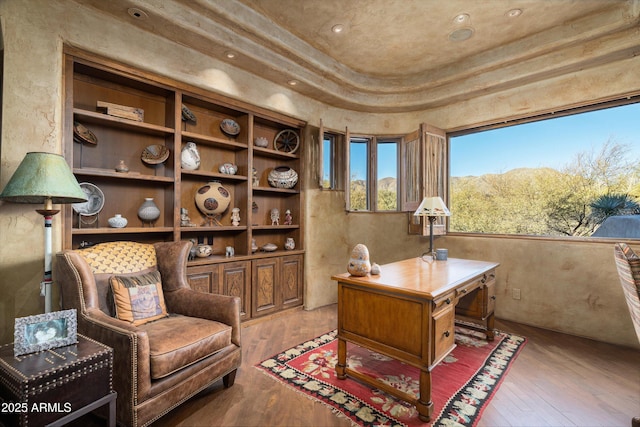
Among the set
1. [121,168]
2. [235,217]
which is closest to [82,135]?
[121,168]

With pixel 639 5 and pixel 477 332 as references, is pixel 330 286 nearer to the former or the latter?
pixel 477 332

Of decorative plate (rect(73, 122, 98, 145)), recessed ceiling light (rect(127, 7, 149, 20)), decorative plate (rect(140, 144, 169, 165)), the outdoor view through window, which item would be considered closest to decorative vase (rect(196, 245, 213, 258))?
decorative plate (rect(140, 144, 169, 165))

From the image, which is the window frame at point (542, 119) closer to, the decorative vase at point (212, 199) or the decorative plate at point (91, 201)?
the decorative vase at point (212, 199)

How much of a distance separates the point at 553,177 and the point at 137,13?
455 cm

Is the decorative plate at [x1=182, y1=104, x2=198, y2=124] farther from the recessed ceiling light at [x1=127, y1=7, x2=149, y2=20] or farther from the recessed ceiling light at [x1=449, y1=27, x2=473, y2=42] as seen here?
the recessed ceiling light at [x1=449, y1=27, x2=473, y2=42]

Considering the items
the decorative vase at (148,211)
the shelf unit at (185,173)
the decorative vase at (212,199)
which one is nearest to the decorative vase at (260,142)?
the shelf unit at (185,173)

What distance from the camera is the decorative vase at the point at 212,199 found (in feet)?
10.6

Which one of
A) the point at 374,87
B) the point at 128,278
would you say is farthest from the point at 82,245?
the point at 374,87

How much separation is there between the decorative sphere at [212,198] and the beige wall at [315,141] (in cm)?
103

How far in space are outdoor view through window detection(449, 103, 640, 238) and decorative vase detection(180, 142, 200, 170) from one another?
3.40 meters

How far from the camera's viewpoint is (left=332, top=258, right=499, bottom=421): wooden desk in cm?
179

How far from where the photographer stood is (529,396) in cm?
203

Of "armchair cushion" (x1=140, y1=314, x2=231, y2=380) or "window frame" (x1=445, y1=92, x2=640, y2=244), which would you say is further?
"window frame" (x1=445, y1=92, x2=640, y2=244)

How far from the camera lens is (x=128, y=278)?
2084mm
